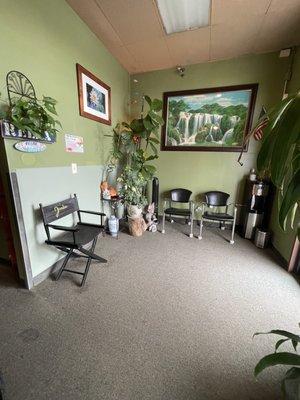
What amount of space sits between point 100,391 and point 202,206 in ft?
9.87

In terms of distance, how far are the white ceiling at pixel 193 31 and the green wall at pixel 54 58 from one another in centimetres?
22

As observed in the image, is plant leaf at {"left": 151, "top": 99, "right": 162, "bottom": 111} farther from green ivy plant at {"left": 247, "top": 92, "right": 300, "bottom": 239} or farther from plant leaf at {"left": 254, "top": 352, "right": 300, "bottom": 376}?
plant leaf at {"left": 254, "top": 352, "right": 300, "bottom": 376}

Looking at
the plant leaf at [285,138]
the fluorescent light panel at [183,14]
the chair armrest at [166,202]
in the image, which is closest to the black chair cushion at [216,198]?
the chair armrest at [166,202]

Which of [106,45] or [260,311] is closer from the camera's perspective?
[260,311]

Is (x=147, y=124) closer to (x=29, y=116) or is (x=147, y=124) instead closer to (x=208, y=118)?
(x=208, y=118)

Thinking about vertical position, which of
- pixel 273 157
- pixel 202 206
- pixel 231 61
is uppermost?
pixel 231 61

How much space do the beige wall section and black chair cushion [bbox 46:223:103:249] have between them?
193cm

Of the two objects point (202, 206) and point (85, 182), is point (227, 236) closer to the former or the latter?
point (202, 206)

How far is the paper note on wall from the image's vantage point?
225 cm

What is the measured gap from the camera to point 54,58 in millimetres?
1966

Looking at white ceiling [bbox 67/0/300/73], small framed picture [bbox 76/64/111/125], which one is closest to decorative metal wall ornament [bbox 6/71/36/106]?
small framed picture [bbox 76/64/111/125]

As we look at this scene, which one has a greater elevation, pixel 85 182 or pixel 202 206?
pixel 85 182

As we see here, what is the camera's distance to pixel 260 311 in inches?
66.0

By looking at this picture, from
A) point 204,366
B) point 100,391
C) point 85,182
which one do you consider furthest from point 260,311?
point 85,182
